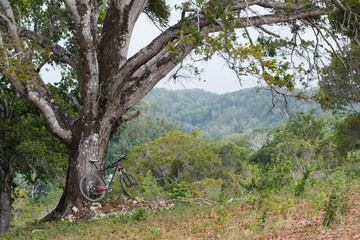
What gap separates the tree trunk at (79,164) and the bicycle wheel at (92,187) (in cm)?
13

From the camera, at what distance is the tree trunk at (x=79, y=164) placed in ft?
24.6

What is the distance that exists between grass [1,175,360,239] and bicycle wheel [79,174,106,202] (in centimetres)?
75

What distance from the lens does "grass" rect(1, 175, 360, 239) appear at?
416 centimetres

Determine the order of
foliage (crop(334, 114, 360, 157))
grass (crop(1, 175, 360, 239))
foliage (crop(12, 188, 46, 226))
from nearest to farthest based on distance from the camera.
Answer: grass (crop(1, 175, 360, 239))
foliage (crop(334, 114, 360, 157))
foliage (crop(12, 188, 46, 226))

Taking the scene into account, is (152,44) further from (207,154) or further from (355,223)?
(207,154)

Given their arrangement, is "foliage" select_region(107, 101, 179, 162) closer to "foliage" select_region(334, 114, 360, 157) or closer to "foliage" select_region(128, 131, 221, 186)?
"foliage" select_region(128, 131, 221, 186)

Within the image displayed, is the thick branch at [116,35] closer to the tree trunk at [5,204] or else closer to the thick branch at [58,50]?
the thick branch at [58,50]

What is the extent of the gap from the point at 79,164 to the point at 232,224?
3.95 meters

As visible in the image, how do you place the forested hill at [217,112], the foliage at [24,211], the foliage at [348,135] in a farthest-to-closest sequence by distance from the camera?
the forested hill at [217,112]
the foliage at [24,211]
the foliage at [348,135]

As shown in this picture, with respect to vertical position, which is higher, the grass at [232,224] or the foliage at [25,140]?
the foliage at [25,140]

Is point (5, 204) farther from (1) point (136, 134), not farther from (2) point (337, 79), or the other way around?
(1) point (136, 134)

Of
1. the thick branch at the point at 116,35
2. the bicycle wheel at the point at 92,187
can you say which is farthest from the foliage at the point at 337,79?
the bicycle wheel at the point at 92,187

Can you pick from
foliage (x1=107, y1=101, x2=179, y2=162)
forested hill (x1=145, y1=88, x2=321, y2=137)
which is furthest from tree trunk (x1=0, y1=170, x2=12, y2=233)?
forested hill (x1=145, y1=88, x2=321, y2=137)

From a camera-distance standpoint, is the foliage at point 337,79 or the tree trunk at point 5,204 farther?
the tree trunk at point 5,204
